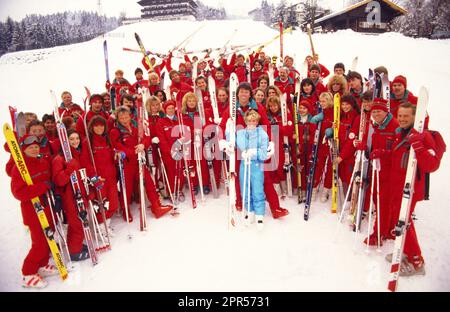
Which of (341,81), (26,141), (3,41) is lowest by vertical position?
(26,141)

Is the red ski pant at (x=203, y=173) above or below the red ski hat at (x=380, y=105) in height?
below

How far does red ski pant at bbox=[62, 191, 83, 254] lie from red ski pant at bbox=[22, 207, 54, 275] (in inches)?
14.5

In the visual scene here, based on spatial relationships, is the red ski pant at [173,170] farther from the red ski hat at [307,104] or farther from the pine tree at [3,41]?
the pine tree at [3,41]

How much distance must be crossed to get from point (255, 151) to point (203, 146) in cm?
150

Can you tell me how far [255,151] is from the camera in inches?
155

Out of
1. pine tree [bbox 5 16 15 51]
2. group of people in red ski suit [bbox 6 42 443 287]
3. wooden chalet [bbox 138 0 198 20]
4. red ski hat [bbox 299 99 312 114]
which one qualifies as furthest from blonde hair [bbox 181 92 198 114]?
wooden chalet [bbox 138 0 198 20]

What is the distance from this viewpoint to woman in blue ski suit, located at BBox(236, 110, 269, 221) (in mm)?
3969

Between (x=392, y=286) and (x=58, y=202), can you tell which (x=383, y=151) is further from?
(x=58, y=202)

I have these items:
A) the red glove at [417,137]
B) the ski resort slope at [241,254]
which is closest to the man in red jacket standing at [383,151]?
the ski resort slope at [241,254]

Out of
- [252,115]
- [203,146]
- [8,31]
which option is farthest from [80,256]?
[8,31]

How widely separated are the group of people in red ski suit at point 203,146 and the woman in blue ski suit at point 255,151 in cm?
19

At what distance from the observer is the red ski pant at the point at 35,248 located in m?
3.13
